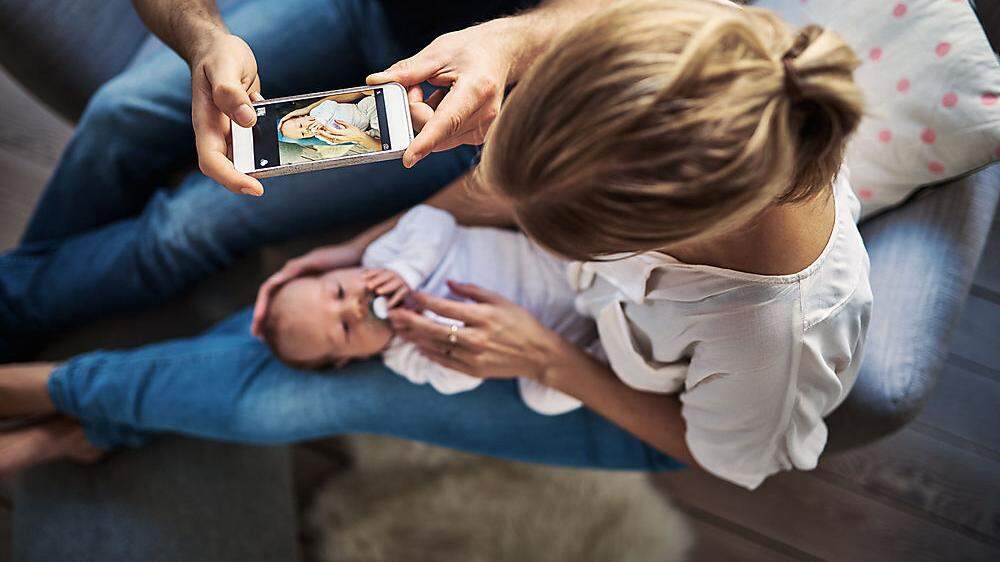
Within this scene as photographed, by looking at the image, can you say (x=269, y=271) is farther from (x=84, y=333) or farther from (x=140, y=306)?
(x=84, y=333)

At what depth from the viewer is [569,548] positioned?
1.13 meters

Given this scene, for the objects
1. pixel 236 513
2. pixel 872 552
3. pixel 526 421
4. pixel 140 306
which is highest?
pixel 140 306

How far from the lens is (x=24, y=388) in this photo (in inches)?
37.7

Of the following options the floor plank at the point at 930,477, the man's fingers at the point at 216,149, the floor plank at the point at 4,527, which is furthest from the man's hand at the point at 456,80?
the floor plank at the point at 4,527

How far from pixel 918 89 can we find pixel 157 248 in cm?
99

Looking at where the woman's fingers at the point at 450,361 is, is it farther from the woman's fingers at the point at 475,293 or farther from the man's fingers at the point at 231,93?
the man's fingers at the point at 231,93

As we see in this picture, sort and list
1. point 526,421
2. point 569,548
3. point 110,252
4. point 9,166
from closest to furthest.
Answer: point 526,421
point 110,252
point 569,548
point 9,166

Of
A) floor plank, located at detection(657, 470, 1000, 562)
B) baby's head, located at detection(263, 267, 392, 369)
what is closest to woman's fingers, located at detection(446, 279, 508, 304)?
baby's head, located at detection(263, 267, 392, 369)

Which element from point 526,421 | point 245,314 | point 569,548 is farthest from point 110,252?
point 569,548

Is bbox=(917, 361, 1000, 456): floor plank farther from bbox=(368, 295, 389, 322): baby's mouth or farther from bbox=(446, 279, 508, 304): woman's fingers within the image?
bbox=(368, 295, 389, 322): baby's mouth

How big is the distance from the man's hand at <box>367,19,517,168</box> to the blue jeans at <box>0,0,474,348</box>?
301 mm

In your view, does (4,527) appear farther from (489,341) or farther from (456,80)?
(456,80)

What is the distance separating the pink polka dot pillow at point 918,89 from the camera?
0.69 m

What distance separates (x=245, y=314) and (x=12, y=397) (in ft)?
1.10
